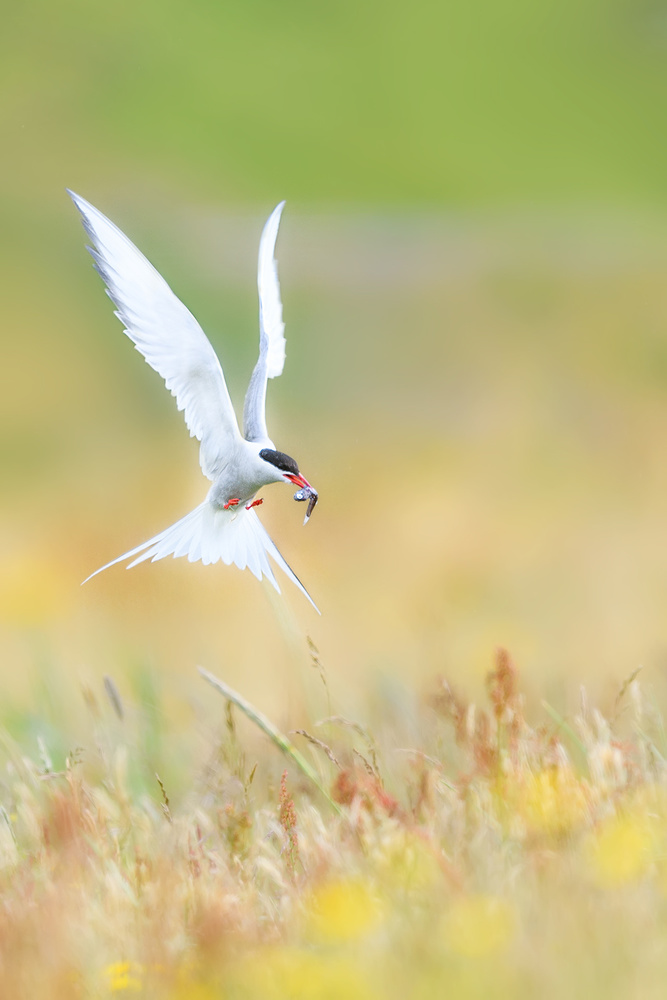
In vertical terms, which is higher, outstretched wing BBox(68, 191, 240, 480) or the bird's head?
outstretched wing BBox(68, 191, 240, 480)

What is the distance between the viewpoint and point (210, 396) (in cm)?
167

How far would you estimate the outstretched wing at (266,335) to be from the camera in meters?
1.74

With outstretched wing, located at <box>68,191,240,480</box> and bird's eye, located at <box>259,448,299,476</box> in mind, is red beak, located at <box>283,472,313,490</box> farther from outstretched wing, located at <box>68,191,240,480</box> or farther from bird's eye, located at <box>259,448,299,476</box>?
outstretched wing, located at <box>68,191,240,480</box>

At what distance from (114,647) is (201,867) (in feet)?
3.28

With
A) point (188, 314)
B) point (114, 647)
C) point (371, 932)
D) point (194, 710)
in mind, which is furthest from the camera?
point (114, 647)

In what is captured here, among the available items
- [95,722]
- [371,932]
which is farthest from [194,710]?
[371,932]

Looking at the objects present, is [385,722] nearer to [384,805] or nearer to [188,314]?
[384,805]

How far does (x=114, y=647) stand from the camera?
2.24 metres

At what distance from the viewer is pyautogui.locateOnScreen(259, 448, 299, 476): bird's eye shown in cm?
160

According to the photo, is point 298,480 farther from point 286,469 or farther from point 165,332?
point 165,332

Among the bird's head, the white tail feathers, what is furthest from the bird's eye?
the white tail feathers

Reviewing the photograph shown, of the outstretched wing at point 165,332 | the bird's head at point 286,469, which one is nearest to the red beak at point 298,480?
the bird's head at point 286,469

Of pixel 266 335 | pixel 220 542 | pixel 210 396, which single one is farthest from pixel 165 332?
pixel 220 542

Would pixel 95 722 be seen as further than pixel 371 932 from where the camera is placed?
Yes
